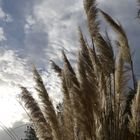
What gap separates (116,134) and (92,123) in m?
0.34

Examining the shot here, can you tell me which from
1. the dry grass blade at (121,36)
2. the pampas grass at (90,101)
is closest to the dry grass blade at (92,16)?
the pampas grass at (90,101)

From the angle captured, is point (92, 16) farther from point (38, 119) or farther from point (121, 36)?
point (38, 119)

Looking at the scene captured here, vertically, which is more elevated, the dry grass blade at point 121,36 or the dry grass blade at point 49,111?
the dry grass blade at point 121,36

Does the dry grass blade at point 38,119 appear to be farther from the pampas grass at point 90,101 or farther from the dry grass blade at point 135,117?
the dry grass blade at point 135,117

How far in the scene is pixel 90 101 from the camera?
606cm

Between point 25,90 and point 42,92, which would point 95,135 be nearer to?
point 42,92

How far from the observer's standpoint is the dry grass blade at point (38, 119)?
6.71 meters

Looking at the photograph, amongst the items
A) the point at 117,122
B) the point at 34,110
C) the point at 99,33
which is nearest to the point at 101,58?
the point at 99,33

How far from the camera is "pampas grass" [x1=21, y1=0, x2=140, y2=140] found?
239 inches

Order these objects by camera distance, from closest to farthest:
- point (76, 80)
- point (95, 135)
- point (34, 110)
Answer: point (95, 135), point (76, 80), point (34, 110)

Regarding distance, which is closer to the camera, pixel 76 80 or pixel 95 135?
pixel 95 135

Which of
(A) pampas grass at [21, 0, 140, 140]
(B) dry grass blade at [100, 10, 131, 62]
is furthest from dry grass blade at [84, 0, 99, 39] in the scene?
(B) dry grass blade at [100, 10, 131, 62]

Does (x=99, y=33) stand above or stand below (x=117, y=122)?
above

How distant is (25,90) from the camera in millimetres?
7387
